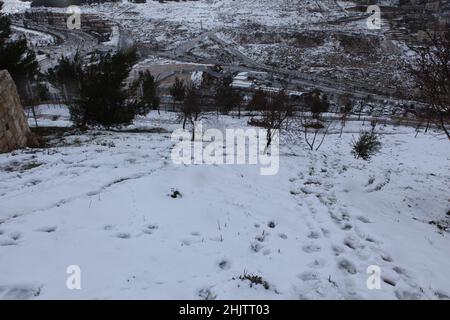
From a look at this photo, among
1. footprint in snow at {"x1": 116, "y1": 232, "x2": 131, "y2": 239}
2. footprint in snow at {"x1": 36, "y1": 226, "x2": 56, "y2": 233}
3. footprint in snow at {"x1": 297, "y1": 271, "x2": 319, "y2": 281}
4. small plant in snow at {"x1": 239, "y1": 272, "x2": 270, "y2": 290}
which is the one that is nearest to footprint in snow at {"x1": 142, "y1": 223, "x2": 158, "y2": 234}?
footprint in snow at {"x1": 116, "y1": 232, "x2": 131, "y2": 239}

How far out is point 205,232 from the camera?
23.5 feet

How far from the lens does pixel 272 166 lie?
1292 cm

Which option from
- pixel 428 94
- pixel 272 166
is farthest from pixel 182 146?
pixel 428 94

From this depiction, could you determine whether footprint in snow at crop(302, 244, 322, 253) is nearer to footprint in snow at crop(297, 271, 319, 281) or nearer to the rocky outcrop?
footprint in snow at crop(297, 271, 319, 281)

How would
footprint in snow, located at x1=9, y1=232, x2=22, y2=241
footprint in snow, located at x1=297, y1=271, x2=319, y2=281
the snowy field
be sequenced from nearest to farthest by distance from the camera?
the snowy field, footprint in snow, located at x1=297, y1=271, x2=319, y2=281, footprint in snow, located at x1=9, y1=232, x2=22, y2=241

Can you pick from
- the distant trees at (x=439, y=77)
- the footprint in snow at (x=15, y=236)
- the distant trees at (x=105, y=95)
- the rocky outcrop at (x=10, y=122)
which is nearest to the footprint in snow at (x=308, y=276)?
the footprint in snow at (x=15, y=236)

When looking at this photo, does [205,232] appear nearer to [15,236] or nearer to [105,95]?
[15,236]

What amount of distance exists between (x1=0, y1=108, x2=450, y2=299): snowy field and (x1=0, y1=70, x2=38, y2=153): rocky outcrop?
150 cm

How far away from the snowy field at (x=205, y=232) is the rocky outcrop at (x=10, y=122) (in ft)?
4.91

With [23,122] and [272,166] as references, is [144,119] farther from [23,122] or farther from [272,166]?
[272,166]

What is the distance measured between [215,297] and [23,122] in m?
14.0

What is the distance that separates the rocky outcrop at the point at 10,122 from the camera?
1323 cm

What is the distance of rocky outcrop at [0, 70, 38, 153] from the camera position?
1323 centimetres

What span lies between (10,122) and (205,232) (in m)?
11.2
